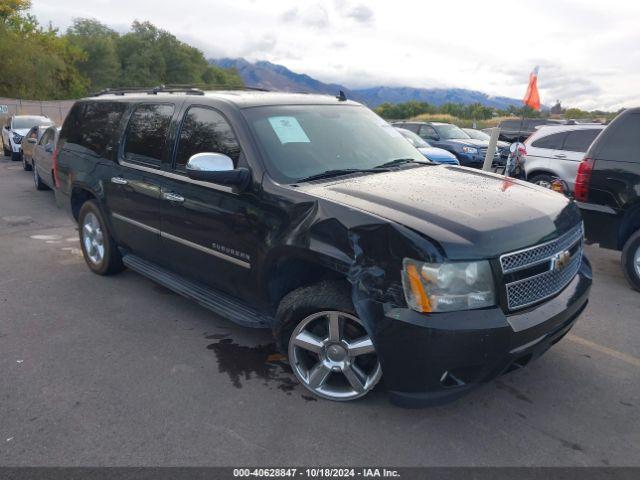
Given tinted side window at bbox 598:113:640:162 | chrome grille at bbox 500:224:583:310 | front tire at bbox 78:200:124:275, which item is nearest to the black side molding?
front tire at bbox 78:200:124:275

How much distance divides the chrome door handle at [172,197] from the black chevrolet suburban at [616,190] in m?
4.29

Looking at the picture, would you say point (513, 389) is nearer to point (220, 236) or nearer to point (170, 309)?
point (220, 236)

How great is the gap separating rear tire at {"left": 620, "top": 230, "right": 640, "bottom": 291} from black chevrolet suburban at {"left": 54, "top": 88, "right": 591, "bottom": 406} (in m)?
2.30

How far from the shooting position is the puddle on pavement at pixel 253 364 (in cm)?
343

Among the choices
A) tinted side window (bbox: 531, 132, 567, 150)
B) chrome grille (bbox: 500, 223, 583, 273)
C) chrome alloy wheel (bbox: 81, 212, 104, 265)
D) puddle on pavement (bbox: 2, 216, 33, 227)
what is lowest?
puddle on pavement (bbox: 2, 216, 33, 227)

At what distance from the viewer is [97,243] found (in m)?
5.41

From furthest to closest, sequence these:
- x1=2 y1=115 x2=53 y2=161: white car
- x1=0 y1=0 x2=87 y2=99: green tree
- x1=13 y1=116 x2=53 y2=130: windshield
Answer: x1=0 y1=0 x2=87 y2=99: green tree → x1=13 y1=116 x2=53 y2=130: windshield → x1=2 y1=115 x2=53 y2=161: white car

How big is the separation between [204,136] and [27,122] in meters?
18.0

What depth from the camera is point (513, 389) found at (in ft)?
11.0

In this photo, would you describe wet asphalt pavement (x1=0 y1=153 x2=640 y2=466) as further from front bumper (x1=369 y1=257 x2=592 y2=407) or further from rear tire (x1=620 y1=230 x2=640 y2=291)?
rear tire (x1=620 y1=230 x2=640 y2=291)

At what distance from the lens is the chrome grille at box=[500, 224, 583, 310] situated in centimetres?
274

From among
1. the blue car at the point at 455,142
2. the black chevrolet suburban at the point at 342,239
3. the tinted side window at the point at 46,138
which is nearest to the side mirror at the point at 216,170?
Result: the black chevrolet suburban at the point at 342,239

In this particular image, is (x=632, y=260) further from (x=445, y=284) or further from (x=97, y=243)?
(x=97, y=243)

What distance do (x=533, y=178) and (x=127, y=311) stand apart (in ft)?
25.3
